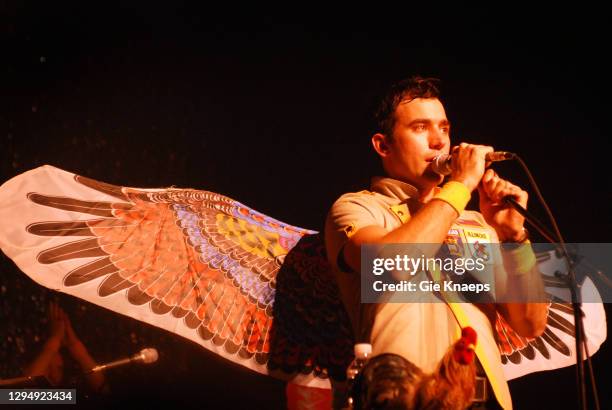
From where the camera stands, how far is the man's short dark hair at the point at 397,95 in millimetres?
1948

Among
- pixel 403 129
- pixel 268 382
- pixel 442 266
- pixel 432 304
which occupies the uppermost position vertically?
pixel 403 129

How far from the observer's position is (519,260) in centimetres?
180

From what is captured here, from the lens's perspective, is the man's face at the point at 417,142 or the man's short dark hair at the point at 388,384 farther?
the man's face at the point at 417,142

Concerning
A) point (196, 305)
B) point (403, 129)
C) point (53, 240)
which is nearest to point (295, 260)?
point (196, 305)

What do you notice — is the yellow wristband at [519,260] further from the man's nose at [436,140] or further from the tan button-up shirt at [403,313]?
the man's nose at [436,140]

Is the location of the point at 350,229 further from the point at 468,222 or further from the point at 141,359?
the point at 141,359

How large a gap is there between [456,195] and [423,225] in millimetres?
127

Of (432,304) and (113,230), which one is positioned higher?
(113,230)

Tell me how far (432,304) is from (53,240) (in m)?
0.99

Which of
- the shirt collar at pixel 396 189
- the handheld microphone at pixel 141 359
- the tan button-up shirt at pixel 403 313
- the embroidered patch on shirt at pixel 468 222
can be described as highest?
the shirt collar at pixel 396 189

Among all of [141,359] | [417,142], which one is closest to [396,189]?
[417,142]

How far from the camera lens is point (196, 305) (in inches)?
74.5

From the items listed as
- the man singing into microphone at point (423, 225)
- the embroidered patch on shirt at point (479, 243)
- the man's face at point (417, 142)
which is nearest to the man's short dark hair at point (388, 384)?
the man singing into microphone at point (423, 225)

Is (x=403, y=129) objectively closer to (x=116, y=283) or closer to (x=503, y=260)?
(x=503, y=260)
